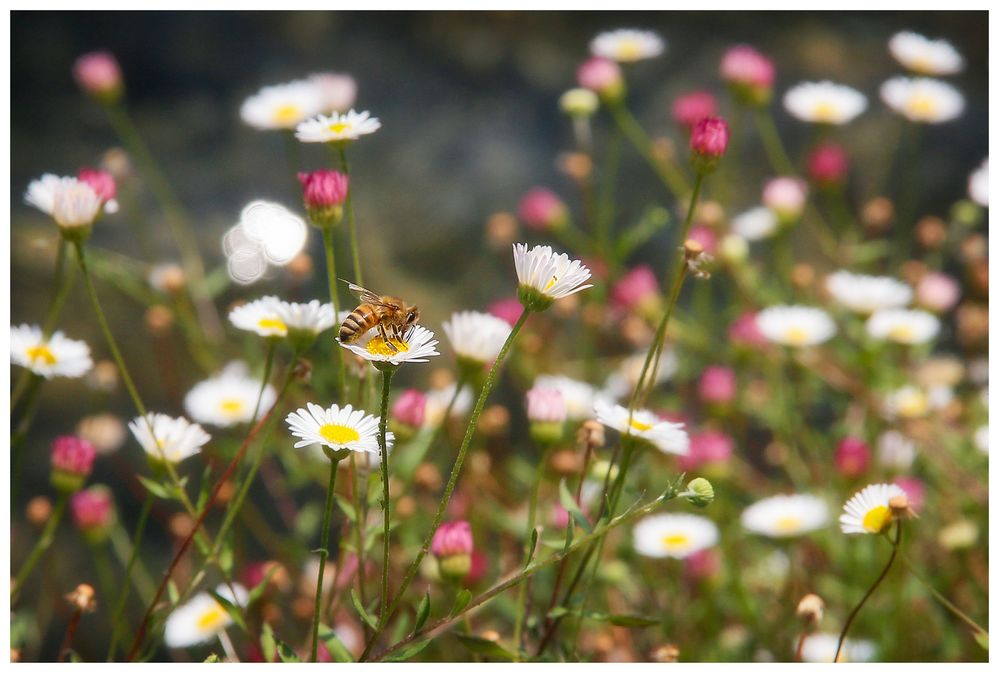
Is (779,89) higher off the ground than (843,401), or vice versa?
(779,89)

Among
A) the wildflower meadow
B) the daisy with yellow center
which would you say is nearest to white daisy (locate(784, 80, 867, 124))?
the wildflower meadow

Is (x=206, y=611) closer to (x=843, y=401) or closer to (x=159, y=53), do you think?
(x=843, y=401)

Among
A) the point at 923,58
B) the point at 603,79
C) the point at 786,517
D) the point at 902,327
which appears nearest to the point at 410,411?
the point at 786,517

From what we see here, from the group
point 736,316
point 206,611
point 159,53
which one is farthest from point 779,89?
point 206,611

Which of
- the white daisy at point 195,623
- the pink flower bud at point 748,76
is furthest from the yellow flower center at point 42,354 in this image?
the pink flower bud at point 748,76

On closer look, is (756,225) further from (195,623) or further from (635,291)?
(195,623)
